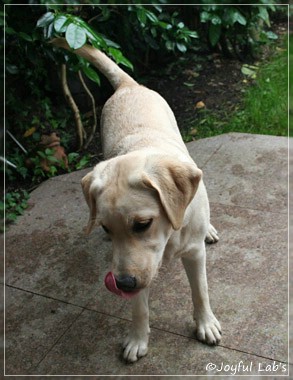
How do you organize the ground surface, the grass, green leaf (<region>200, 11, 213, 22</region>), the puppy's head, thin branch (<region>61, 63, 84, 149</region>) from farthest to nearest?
1. green leaf (<region>200, 11, 213, 22</region>)
2. the grass
3. thin branch (<region>61, 63, 84, 149</region>)
4. the ground surface
5. the puppy's head

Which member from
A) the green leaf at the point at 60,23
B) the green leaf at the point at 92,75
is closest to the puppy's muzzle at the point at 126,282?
the green leaf at the point at 60,23

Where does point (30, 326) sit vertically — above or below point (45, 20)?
below

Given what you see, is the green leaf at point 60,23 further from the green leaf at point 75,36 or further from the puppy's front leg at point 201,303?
the puppy's front leg at point 201,303

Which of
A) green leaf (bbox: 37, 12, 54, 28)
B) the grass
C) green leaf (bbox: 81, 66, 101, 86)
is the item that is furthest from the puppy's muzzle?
the grass

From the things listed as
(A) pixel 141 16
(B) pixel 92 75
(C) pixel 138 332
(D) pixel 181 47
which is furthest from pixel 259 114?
(C) pixel 138 332

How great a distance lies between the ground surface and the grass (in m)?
0.81

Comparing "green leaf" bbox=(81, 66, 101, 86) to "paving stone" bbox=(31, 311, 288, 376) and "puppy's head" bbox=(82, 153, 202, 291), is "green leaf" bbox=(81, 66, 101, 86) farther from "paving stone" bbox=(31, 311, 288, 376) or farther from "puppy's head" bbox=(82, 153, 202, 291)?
"paving stone" bbox=(31, 311, 288, 376)

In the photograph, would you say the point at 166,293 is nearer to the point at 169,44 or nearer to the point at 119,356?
the point at 119,356

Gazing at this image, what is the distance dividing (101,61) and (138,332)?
2.28 m

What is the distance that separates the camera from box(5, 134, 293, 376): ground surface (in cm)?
303

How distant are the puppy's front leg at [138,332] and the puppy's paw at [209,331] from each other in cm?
36

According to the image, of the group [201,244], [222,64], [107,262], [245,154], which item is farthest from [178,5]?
[201,244]

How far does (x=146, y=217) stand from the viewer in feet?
7.50

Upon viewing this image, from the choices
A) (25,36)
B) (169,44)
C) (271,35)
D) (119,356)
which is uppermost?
(25,36)
